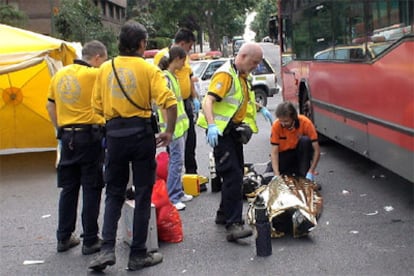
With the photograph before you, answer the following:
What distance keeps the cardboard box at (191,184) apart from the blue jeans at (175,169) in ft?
1.41

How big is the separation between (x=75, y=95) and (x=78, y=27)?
27724 mm

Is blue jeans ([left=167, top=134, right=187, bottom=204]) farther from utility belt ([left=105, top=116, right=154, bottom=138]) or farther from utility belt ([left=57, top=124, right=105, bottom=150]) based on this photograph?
utility belt ([left=105, top=116, right=154, bottom=138])

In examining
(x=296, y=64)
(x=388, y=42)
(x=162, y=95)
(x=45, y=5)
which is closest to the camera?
(x=162, y=95)

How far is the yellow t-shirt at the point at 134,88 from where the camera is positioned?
429 cm

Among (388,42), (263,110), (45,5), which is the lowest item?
(263,110)

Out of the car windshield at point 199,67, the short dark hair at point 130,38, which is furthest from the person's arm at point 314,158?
the car windshield at point 199,67

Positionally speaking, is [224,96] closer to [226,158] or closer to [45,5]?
[226,158]

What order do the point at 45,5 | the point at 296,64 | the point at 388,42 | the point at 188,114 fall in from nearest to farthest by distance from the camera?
1. the point at 388,42
2. the point at 188,114
3. the point at 296,64
4. the point at 45,5

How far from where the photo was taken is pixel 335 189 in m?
6.98

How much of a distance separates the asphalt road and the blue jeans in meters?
0.26

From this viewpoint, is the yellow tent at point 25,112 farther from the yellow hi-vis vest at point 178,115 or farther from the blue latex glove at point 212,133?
the blue latex glove at point 212,133

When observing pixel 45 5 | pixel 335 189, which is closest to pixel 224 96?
pixel 335 189

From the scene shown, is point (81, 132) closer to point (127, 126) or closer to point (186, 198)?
point (127, 126)

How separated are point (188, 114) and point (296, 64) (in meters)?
4.05
